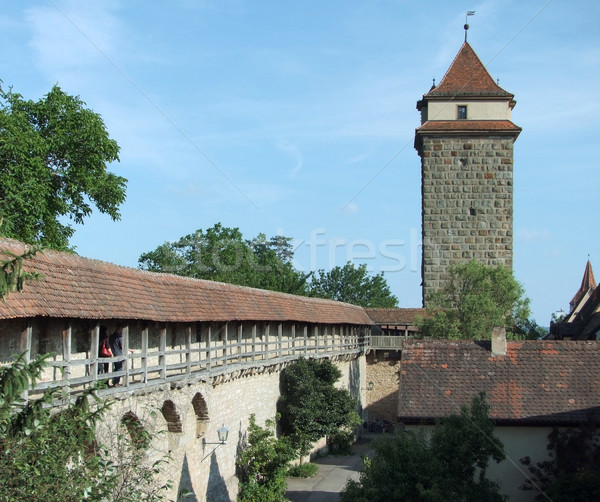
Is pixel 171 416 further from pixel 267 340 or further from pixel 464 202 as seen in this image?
pixel 464 202

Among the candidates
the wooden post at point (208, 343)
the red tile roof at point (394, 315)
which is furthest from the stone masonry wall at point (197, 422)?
the red tile roof at point (394, 315)

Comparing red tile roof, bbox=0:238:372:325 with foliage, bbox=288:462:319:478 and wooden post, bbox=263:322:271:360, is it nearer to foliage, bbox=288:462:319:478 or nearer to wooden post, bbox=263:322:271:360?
wooden post, bbox=263:322:271:360

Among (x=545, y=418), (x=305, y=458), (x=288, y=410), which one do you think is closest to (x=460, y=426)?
(x=545, y=418)

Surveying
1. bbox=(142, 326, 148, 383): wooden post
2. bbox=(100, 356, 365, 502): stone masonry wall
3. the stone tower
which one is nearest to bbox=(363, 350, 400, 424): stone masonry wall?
the stone tower

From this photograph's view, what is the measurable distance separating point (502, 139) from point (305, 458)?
1746 centimetres

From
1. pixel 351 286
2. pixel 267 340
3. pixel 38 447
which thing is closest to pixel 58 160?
pixel 267 340

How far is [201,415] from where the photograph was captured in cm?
1755

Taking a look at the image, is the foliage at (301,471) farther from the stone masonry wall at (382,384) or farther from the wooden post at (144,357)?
the stone masonry wall at (382,384)

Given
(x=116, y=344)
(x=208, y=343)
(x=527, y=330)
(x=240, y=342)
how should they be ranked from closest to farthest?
(x=116, y=344), (x=208, y=343), (x=240, y=342), (x=527, y=330)

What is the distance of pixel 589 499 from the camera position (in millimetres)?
14219

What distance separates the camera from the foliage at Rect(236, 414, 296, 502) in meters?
19.9

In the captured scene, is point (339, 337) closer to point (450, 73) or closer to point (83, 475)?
point (450, 73)

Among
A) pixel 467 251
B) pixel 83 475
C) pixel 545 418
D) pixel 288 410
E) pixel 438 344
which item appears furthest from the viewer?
pixel 467 251

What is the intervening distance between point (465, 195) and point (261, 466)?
61.0 ft
